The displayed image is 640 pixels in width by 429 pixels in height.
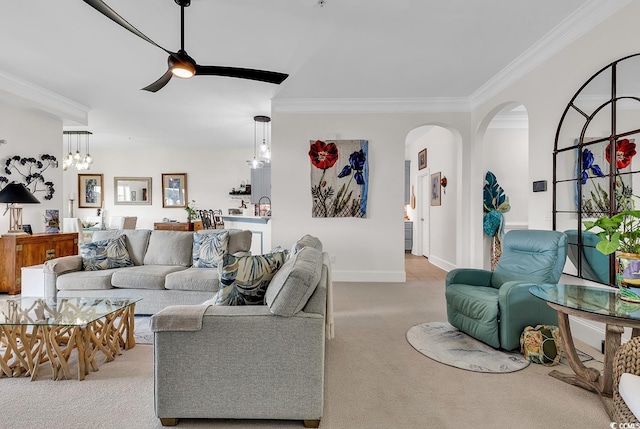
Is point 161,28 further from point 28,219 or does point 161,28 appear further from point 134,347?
point 28,219

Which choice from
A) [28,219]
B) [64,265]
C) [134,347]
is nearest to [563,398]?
[134,347]

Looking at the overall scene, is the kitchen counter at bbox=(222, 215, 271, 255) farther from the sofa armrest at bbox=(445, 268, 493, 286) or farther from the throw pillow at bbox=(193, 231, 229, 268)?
the sofa armrest at bbox=(445, 268, 493, 286)

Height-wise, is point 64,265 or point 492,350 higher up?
point 64,265

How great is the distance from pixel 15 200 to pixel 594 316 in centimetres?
581

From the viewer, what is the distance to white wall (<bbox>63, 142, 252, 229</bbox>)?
855 cm

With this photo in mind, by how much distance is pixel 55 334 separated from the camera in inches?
87.5

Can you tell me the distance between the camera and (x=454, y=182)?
18.3ft

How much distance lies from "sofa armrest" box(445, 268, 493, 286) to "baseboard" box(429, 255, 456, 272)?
2.50 m

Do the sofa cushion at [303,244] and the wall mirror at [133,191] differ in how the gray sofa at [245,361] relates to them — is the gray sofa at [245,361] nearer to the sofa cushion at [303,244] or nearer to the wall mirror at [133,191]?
the sofa cushion at [303,244]

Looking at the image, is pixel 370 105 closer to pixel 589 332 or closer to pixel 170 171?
pixel 589 332

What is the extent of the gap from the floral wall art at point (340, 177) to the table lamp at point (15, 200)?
3.76 meters

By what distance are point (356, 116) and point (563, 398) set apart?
409 centimetres

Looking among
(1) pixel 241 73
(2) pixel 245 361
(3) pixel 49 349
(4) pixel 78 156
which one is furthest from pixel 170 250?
(4) pixel 78 156

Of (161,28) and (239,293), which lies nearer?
(239,293)
